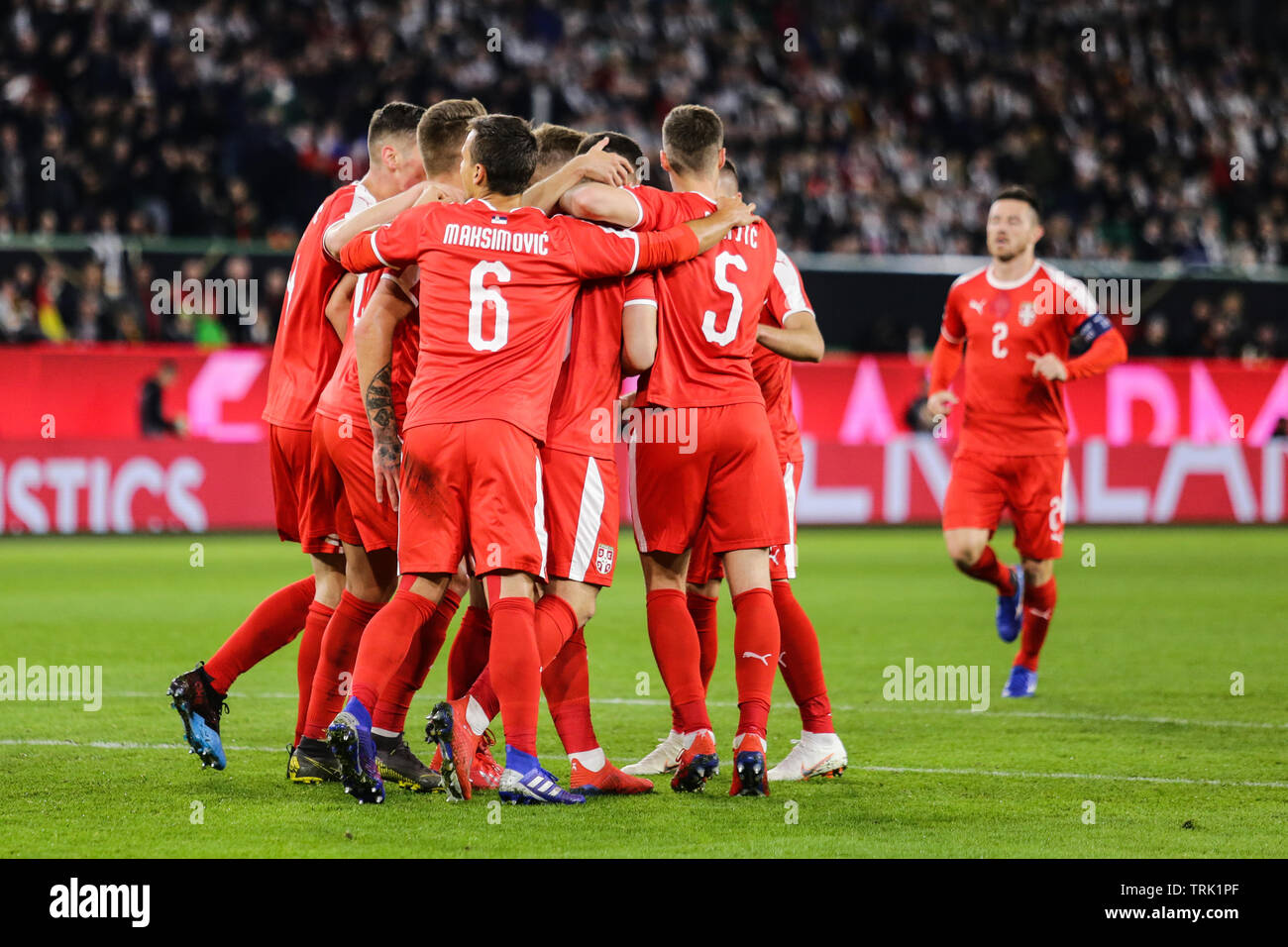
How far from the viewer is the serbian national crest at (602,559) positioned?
5.88 m

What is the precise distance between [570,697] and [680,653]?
441 millimetres

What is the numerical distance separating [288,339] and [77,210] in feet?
46.2

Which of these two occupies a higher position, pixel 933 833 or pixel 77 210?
pixel 77 210

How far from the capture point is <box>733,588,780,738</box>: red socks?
5910mm

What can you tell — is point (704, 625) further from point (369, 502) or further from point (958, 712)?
point (958, 712)

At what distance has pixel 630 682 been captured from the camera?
8.96 m

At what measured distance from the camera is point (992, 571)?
928 cm

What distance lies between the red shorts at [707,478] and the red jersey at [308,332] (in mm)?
1260

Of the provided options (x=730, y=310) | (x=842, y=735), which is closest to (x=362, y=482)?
(x=730, y=310)

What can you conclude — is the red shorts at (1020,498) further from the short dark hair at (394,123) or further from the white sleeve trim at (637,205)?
the short dark hair at (394,123)

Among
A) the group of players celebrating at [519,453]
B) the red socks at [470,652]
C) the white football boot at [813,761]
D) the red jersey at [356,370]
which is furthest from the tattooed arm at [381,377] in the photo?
the white football boot at [813,761]
